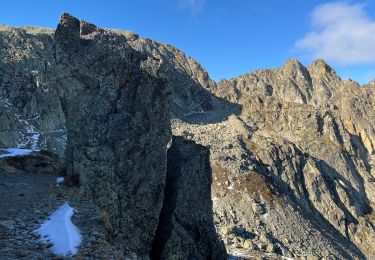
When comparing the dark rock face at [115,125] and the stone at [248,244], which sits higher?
the dark rock face at [115,125]

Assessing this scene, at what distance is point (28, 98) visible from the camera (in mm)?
76688

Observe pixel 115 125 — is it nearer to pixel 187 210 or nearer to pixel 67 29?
pixel 67 29

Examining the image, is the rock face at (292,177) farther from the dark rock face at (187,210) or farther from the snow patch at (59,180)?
the snow patch at (59,180)

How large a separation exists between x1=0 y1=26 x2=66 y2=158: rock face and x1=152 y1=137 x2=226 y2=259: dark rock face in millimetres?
42235

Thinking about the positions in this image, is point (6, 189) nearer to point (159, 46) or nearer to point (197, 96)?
point (197, 96)

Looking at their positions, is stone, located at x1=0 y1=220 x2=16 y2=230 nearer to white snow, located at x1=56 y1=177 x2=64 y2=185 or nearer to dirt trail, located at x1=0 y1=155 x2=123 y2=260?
dirt trail, located at x1=0 y1=155 x2=123 y2=260

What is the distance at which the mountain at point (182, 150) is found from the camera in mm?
19859

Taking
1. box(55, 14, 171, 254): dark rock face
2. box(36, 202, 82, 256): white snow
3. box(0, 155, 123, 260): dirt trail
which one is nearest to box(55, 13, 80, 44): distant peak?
box(55, 14, 171, 254): dark rock face

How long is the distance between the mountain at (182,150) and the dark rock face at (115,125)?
0.16 ft

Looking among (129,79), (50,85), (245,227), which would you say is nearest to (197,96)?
(50,85)

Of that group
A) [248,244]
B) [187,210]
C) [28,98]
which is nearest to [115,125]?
[187,210]

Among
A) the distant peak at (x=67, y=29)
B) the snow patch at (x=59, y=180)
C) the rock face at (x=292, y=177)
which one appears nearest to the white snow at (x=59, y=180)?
the snow patch at (x=59, y=180)

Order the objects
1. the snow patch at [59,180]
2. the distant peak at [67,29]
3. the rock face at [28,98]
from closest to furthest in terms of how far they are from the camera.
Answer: the snow patch at [59,180] < the distant peak at [67,29] < the rock face at [28,98]

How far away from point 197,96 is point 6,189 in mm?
92637
